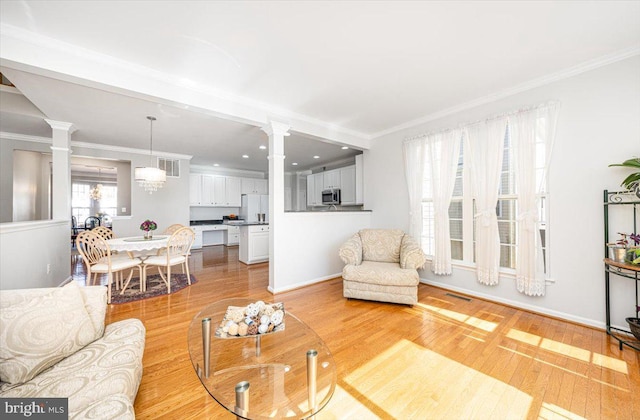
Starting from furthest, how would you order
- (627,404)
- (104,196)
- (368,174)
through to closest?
1. (104,196)
2. (368,174)
3. (627,404)

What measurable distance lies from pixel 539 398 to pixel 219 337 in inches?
81.8

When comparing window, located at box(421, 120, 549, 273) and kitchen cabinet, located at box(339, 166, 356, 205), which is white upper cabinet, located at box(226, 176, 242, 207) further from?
window, located at box(421, 120, 549, 273)

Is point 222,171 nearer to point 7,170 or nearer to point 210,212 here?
point 210,212

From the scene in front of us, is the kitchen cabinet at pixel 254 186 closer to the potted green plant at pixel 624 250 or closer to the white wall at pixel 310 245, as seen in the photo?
the white wall at pixel 310 245

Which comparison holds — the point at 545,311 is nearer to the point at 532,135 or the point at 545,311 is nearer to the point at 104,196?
the point at 532,135

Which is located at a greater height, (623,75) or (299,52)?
(299,52)

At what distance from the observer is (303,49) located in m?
2.25

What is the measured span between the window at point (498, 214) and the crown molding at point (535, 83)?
46 centimetres

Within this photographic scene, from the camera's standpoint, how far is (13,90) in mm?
3271

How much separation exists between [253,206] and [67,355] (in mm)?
6714

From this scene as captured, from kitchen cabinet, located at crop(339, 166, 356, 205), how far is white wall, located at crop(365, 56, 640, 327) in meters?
3.34

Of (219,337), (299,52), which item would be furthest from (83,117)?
(219,337)

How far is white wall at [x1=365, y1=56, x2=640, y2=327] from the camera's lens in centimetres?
231

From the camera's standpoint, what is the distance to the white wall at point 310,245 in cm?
364
